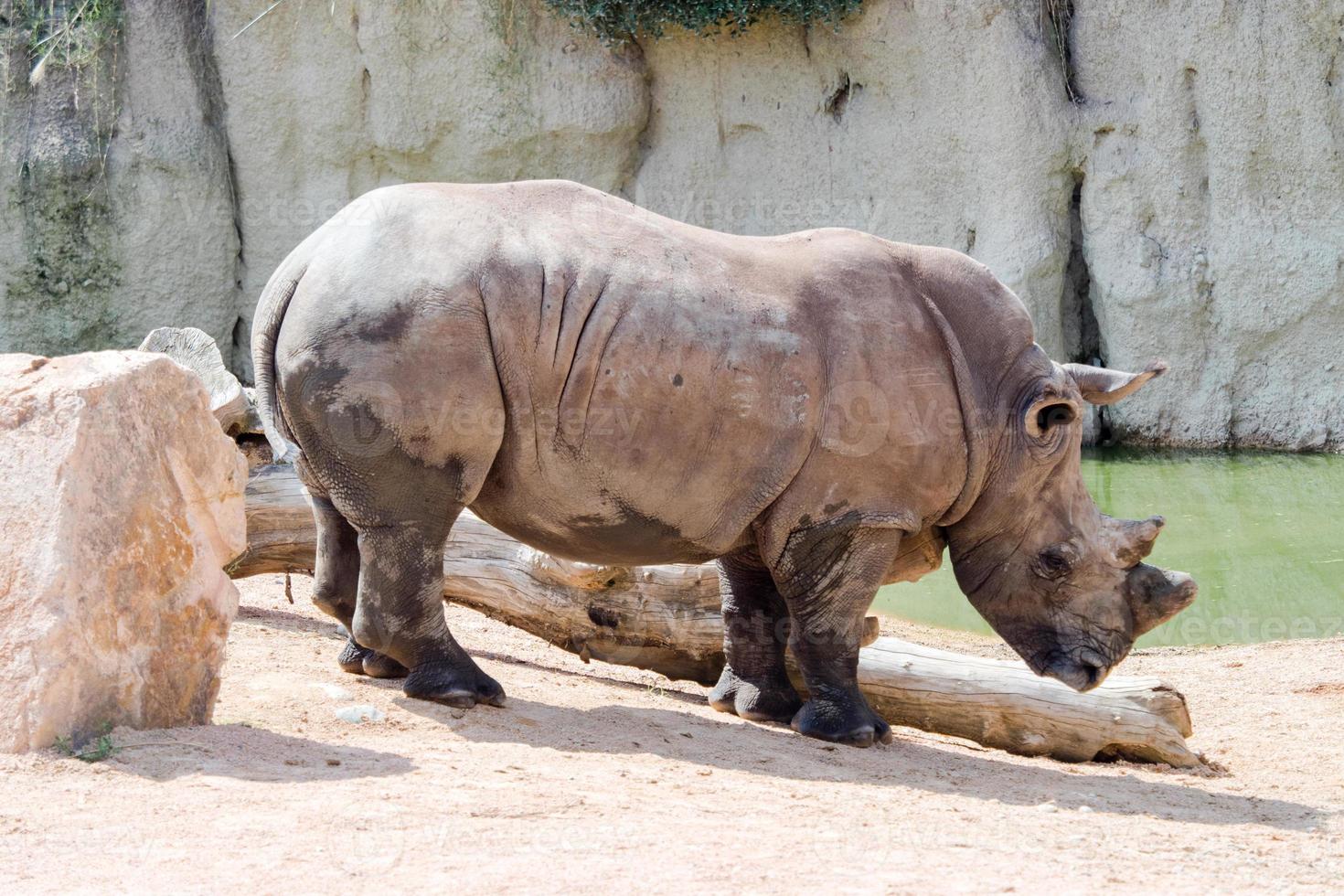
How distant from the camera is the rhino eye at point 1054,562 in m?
5.71

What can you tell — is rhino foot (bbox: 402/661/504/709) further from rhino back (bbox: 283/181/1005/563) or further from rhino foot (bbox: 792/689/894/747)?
rhino foot (bbox: 792/689/894/747)

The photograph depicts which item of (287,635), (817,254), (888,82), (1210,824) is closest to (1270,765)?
(1210,824)

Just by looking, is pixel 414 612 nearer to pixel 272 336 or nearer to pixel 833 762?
pixel 272 336

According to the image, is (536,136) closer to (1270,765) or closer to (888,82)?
(888,82)

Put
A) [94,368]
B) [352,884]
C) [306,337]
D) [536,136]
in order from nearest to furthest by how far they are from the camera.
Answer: [352,884]
[94,368]
[306,337]
[536,136]

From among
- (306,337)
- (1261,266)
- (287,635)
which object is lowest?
(287,635)

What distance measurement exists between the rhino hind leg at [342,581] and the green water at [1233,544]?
4988 mm

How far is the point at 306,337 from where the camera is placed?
15.6 feet

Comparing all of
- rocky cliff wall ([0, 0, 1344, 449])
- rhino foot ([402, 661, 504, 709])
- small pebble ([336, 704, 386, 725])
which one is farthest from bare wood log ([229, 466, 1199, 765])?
rocky cliff wall ([0, 0, 1344, 449])

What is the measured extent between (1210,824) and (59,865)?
3.27 m

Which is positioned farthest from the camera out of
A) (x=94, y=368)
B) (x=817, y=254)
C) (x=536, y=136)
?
(x=536, y=136)

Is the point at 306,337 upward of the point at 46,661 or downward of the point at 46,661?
upward

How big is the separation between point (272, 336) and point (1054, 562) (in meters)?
3.08

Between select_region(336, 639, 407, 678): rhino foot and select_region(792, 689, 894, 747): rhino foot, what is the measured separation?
4.99 feet
